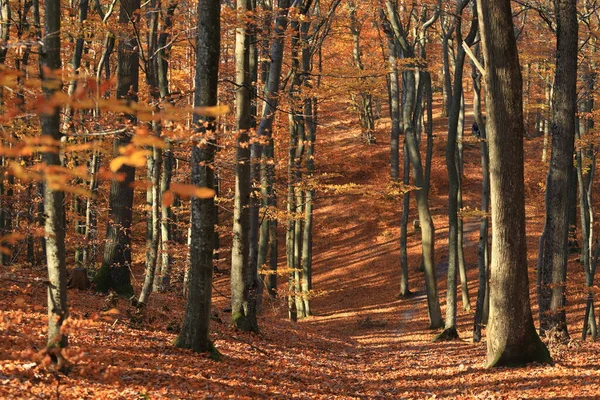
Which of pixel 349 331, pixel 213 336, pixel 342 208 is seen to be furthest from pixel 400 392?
pixel 342 208

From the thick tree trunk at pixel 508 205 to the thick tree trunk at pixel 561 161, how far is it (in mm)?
2456

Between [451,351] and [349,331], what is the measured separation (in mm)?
6760

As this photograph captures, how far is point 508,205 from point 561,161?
9.28 feet

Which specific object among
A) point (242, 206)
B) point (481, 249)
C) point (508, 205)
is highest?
point (508, 205)

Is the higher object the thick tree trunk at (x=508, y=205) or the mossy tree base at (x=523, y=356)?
the thick tree trunk at (x=508, y=205)

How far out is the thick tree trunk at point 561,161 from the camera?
1136 centimetres

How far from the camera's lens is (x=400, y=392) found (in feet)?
32.0

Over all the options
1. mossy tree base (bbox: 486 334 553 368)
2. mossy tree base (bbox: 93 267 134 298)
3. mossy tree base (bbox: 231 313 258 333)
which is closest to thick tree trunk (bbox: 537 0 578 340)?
mossy tree base (bbox: 486 334 553 368)

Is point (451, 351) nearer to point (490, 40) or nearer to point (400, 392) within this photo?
point (400, 392)

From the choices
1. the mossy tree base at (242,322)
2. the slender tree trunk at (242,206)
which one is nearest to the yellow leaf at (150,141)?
the slender tree trunk at (242,206)

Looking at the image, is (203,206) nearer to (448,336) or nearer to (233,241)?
(233,241)

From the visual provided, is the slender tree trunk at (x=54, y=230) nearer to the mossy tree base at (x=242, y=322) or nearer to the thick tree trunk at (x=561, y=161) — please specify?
the mossy tree base at (x=242, y=322)

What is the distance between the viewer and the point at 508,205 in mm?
9320


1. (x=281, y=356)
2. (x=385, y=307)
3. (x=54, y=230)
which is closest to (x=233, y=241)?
(x=281, y=356)
